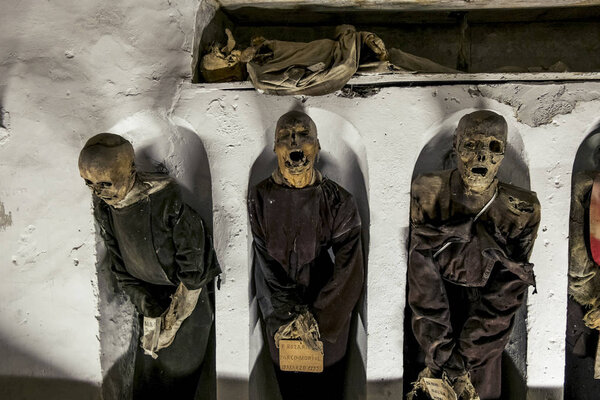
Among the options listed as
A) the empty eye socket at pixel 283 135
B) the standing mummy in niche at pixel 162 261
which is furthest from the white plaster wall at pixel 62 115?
the empty eye socket at pixel 283 135

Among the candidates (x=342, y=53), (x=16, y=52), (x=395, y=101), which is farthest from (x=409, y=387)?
(x=16, y=52)

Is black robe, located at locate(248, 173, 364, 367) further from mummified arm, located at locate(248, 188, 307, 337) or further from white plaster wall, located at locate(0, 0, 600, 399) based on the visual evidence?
white plaster wall, located at locate(0, 0, 600, 399)

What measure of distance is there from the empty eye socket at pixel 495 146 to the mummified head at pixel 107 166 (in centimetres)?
218

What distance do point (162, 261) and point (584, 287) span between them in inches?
113

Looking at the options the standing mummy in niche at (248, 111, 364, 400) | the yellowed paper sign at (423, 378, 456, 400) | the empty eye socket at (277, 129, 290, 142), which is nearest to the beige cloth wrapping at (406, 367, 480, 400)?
the yellowed paper sign at (423, 378, 456, 400)

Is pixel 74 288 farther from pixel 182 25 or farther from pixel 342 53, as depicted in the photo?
pixel 342 53

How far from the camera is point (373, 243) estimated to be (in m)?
3.73

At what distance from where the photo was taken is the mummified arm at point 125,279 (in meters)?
3.63

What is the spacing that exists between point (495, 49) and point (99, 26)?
2.89m

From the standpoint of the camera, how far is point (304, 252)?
3643 mm

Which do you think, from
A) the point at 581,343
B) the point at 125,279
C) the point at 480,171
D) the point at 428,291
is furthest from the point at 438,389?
the point at 125,279

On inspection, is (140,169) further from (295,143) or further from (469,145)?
(469,145)

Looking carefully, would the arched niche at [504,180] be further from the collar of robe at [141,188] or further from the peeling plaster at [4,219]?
the peeling plaster at [4,219]

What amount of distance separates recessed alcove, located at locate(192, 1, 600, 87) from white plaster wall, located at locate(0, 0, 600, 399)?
1.68ft
